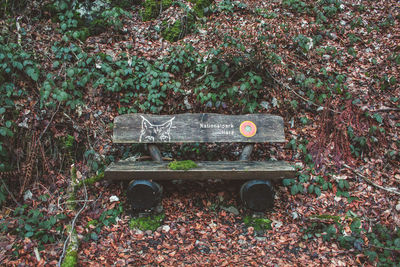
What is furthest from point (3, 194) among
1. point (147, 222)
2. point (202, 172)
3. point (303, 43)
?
point (303, 43)

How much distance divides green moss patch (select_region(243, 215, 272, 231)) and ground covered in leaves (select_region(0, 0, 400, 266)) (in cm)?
1

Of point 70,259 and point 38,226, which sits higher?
point 38,226

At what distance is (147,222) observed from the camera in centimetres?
327

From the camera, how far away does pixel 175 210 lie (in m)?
3.46

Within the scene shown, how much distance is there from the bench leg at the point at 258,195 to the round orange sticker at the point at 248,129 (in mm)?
706

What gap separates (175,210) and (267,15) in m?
4.49

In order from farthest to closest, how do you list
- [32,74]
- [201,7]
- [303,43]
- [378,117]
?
[201,7], [303,43], [378,117], [32,74]

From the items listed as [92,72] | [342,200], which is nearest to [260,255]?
[342,200]

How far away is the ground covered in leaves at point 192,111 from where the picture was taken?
297 centimetres

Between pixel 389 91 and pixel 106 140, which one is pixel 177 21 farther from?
pixel 389 91

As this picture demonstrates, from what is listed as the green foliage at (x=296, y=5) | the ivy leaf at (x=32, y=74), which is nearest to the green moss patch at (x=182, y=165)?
the ivy leaf at (x=32, y=74)

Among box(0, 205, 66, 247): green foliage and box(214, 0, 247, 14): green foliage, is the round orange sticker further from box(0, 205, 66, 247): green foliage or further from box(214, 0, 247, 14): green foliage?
box(214, 0, 247, 14): green foliage

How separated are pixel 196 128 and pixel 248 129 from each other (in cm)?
73

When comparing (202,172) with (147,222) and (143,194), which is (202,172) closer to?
(143,194)
